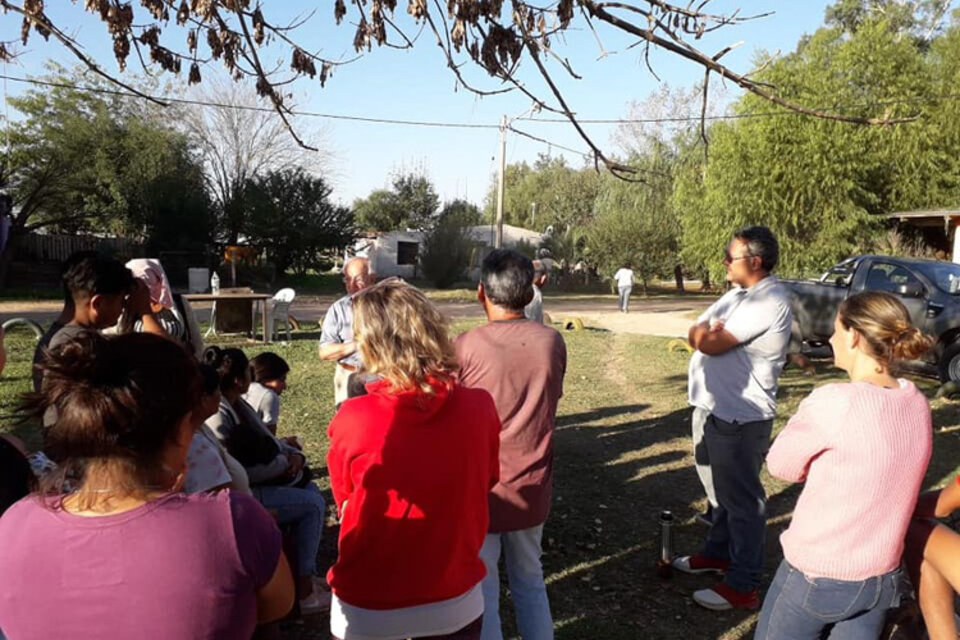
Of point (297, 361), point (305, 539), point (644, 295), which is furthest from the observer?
point (644, 295)

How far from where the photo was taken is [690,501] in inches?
212

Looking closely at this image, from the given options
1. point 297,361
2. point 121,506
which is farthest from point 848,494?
point 297,361

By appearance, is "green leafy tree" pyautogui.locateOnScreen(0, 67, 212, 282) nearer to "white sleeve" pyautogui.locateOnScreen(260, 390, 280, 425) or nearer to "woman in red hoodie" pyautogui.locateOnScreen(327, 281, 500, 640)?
"white sleeve" pyautogui.locateOnScreen(260, 390, 280, 425)

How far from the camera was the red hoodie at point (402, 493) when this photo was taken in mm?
1948

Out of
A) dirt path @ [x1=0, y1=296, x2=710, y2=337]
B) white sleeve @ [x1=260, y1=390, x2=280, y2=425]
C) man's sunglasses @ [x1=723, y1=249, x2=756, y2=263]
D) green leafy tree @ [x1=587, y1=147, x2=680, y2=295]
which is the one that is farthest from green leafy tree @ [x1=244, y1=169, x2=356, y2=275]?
man's sunglasses @ [x1=723, y1=249, x2=756, y2=263]

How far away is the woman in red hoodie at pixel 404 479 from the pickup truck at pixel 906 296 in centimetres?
911

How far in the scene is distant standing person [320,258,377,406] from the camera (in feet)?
14.8

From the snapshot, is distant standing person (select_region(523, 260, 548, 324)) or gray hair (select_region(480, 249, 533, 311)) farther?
distant standing person (select_region(523, 260, 548, 324))

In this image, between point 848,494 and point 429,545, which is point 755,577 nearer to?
point 848,494

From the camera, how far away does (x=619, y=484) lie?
580cm

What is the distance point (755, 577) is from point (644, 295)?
3097 centimetres

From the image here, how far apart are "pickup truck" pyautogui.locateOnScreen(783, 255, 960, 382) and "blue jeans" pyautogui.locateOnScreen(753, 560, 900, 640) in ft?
27.3

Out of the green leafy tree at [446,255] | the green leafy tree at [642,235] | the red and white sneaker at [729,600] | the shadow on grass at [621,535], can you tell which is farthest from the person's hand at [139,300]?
the green leafy tree at [642,235]

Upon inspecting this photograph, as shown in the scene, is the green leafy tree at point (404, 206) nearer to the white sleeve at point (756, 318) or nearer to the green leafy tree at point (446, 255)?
the green leafy tree at point (446, 255)
